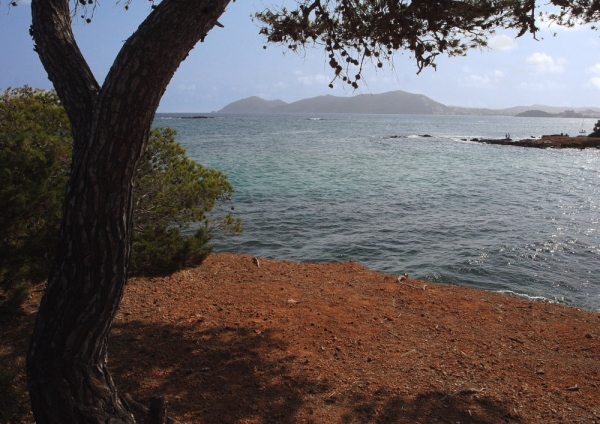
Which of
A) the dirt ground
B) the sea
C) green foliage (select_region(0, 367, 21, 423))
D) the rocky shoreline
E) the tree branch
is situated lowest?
the sea

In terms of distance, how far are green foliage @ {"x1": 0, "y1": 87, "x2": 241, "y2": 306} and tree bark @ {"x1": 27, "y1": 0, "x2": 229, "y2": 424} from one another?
307cm

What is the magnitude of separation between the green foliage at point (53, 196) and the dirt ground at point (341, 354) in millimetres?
505

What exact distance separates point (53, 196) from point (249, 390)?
3.48m

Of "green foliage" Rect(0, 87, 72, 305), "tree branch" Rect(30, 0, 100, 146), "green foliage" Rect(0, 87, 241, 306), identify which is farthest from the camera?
"green foliage" Rect(0, 87, 241, 306)

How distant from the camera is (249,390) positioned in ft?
13.6

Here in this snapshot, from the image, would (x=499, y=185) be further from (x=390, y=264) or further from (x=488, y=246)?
(x=390, y=264)

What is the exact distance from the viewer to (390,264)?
11477 mm

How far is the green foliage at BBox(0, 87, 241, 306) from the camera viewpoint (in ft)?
17.0

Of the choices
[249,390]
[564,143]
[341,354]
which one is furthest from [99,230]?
[564,143]

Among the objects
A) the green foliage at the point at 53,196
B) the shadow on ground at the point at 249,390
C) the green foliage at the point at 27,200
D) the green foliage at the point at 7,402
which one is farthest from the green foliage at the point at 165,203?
the green foliage at the point at 7,402

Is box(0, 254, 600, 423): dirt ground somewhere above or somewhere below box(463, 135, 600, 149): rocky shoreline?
below

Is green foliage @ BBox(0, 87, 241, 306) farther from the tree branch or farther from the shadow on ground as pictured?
the tree branch

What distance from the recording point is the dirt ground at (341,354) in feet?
13.1

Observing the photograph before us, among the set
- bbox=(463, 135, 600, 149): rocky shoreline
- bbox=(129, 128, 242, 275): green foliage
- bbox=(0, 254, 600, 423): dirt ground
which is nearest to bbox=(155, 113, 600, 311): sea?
bbox=(0, 254, 600, 423): dirt ground
